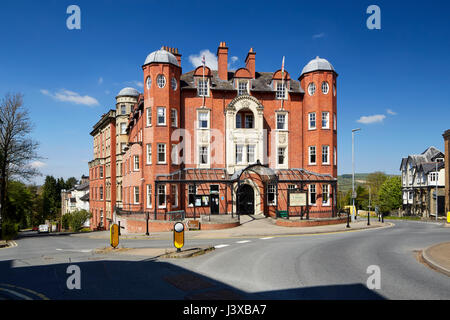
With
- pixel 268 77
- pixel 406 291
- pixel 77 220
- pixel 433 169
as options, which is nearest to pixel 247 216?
pixel 268 77

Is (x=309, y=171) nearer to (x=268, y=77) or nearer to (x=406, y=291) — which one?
(x=268, y=77)

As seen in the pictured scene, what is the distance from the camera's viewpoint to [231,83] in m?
33.1

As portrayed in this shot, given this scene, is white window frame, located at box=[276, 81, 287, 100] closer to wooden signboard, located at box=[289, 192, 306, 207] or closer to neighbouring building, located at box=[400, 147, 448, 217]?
wooden signboard, located at box=[289, 192, 306, 207]

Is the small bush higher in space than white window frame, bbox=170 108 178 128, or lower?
lower

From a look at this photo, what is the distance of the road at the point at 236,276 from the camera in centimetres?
786

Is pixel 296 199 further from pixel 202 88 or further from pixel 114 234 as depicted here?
pixel 114 234

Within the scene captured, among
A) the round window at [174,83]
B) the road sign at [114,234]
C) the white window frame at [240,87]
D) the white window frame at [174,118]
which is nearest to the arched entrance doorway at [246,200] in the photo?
the white window frame at [174,118]

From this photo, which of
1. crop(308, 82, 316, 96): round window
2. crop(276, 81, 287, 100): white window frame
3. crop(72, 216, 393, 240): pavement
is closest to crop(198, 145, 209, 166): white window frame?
crop(72, 216, 393, 240): pavement

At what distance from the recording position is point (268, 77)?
35.0 metres

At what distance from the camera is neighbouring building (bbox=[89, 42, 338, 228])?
2944 cm

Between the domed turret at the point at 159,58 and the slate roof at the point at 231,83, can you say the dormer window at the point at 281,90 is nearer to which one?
the slate roof at the point at 231,83

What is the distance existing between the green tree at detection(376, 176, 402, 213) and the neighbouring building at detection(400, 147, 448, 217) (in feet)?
4.81
